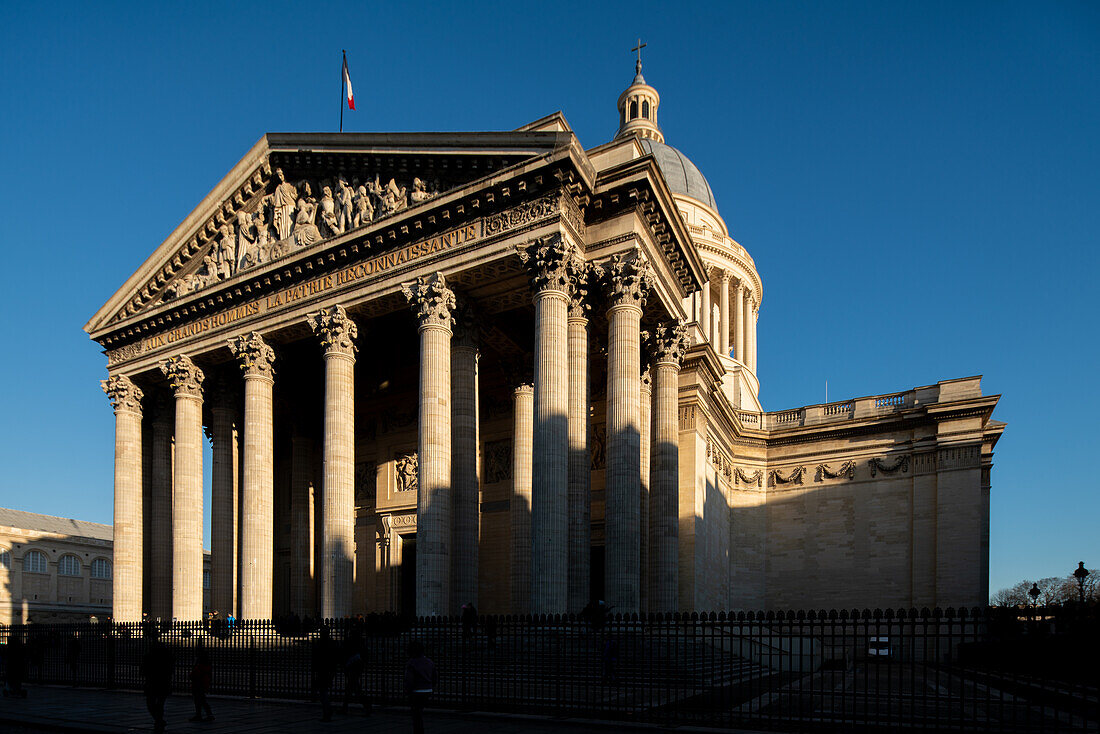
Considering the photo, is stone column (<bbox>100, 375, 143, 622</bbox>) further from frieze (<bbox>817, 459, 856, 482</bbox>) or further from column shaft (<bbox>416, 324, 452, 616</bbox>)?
frieze (<bbox>817, 459, 856, 482</bbox>)

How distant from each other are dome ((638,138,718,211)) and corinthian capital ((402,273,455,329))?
37329 millimetres

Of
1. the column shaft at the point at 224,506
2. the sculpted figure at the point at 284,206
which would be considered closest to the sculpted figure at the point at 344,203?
the sculpted figure at the point at 284,206

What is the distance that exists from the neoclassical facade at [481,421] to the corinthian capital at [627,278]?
65 mm

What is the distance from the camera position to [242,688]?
17.2 m

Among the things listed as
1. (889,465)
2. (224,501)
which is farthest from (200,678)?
(889,465)

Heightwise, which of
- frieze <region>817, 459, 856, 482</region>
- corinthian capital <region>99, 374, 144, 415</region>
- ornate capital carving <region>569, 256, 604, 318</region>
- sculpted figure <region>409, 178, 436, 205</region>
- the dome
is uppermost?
the dome

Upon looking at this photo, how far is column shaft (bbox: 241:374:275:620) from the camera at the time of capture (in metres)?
25.7

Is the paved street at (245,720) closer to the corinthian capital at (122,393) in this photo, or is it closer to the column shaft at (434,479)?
the column shaft at (434,479)

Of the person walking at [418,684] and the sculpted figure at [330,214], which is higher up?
the sculpted figure at [330,214]

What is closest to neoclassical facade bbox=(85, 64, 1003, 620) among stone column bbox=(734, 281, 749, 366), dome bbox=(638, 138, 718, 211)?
stone column bbox=(734, 281, 749, 366)

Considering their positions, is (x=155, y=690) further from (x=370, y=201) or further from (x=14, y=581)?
(x=14, y=581)

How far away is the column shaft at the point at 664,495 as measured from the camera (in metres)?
23.5

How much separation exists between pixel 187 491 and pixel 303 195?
11654 millimetres

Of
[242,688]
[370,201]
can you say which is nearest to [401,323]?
[370,201]
